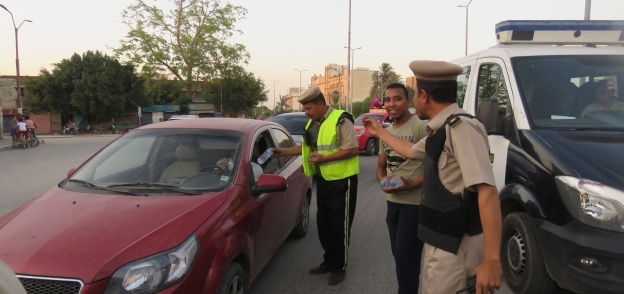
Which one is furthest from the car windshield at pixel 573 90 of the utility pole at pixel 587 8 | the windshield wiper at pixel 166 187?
the utility pole at pixel 587 8

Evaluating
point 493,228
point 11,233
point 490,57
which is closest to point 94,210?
point 11,233

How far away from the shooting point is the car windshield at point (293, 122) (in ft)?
33.4

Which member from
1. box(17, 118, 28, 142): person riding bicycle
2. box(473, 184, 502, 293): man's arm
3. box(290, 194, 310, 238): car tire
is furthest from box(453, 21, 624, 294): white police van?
box(17, 118, 28, 142): person riding bicycle

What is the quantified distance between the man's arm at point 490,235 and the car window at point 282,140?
300cm

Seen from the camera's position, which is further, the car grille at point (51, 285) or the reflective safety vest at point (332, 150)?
the reflective safety vest at point (332, 150)

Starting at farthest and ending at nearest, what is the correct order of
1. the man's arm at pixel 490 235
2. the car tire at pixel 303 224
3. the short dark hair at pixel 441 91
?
the car tire at pixel 303 224 → the short dark hair at pixel 441 91 → the man's arm at pixel 490 235

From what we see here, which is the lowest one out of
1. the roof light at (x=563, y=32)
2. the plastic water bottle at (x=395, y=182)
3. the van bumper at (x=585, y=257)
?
the van bumper at (x=585, y=257)

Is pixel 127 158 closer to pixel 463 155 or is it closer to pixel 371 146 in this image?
pixel 463 155

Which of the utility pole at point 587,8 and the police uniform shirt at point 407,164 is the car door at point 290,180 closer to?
the police uniform shirt at point 407,164

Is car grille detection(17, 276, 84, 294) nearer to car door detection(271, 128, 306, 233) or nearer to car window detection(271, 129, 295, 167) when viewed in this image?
car door detection(271, 128, 306, 233)

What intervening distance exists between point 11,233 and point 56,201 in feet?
1.54

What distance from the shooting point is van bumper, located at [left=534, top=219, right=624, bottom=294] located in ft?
8.33

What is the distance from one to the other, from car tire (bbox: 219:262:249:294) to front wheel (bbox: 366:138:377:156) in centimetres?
1180

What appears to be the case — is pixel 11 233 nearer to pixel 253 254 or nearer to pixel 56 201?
pixel 56 201
